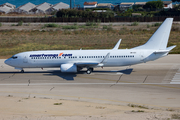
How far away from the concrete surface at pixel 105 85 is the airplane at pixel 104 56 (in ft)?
5.33

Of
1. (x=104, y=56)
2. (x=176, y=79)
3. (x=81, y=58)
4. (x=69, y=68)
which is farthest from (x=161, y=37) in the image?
(x=69, y=68)

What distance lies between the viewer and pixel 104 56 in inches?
1496

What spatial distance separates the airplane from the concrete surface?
1.62m

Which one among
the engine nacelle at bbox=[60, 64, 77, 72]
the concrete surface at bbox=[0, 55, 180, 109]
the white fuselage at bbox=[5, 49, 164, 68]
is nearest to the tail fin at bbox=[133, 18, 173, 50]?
the white fuselage at bbox=[5, 49, 164, 68]

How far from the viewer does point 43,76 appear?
38.0 meters

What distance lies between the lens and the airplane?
3738 cm

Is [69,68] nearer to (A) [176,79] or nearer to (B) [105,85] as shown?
(B) [105,85]

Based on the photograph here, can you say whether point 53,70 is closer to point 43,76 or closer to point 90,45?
point 43,76

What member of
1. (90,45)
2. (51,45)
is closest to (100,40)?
(90,45)

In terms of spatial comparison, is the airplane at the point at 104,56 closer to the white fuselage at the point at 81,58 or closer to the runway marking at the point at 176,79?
the white fuselage at the point at 81,58

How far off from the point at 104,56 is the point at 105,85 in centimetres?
691

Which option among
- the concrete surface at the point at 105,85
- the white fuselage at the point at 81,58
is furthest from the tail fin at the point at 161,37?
the concrete surface at the point at 105,85

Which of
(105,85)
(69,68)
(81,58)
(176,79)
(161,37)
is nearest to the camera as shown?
(105,85)

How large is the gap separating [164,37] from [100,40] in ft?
119
